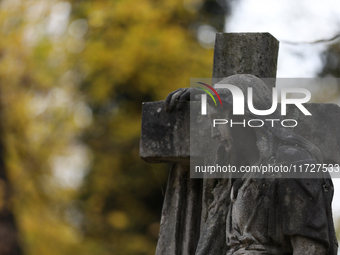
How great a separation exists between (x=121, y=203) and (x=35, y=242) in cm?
131

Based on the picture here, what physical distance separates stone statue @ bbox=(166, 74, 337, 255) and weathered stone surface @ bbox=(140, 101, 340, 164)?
0.27 m

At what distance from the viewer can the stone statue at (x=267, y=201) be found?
9.82 ft

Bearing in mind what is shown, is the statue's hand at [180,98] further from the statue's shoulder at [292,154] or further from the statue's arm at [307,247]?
the statue's arm at [307,247]

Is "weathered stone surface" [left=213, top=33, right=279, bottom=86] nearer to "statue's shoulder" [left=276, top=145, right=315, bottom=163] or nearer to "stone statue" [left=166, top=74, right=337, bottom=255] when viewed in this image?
"stone statue" [left=166, top=74, right=337, bottom=255]

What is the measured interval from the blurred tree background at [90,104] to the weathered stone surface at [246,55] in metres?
3.96

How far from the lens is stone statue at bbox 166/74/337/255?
118 inches

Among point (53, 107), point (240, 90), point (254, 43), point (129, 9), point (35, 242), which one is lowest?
point (35, 242)

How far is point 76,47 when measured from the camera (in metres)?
8.40

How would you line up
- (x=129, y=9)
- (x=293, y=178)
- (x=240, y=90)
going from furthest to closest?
(x=129, y=9), (x=240, y=90), (x=293, y=178)

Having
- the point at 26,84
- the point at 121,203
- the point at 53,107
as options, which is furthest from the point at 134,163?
the point at 26,84

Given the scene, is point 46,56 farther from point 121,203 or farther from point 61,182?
point 121,203

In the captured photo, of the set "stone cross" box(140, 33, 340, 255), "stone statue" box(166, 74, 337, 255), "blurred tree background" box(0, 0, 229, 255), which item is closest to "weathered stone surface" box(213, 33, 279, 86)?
"stone cross" box(140, 33, 340, 255)

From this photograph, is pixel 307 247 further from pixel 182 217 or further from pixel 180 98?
pixel 180 98

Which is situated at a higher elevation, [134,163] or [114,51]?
[114,51]
